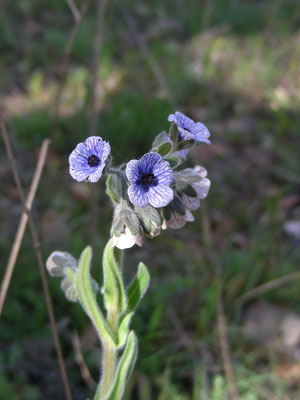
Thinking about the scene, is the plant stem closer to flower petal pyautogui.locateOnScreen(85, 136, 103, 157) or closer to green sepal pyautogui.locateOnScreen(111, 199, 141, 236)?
green sepal pyautogui.locateOnScreen(111, 199, 141, 236)

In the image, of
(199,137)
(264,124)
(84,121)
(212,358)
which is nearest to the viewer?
(199,137)

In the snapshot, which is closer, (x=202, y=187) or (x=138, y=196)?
(x=138, y=196)

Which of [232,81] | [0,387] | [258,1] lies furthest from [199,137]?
[258,1]

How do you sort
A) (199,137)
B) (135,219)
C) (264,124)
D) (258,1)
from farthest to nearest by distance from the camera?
1. (258,1)
2. (264,124)
3. (199,137)
4. (135,219)

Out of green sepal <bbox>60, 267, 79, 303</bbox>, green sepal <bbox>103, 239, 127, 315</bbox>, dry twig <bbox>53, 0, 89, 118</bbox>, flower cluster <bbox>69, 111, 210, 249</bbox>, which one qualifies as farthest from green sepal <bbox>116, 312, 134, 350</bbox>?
dry twig <bbox>53, 0, 89, 118</bbox>

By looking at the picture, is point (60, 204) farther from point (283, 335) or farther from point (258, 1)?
point (258, 1)

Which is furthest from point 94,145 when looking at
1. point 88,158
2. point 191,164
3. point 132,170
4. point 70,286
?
point 191,164

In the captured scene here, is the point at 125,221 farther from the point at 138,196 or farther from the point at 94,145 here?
the point at 94,145
